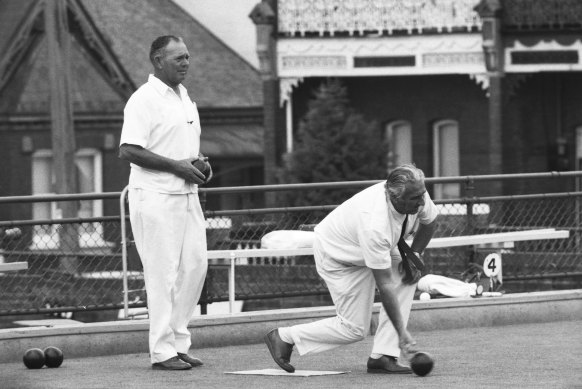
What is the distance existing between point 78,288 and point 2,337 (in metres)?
3.91

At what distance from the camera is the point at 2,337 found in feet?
39.2

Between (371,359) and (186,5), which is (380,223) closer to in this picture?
(371,359)

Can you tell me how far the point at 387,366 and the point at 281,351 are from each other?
0.64 metres

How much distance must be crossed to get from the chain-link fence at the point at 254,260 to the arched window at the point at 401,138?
1547cm

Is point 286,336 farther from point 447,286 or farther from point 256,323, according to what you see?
point 447,286

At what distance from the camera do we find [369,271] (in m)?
11.0

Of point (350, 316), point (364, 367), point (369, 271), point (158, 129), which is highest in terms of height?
point (158, 129)

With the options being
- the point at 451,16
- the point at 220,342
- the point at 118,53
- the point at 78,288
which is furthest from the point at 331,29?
the point at 220,342

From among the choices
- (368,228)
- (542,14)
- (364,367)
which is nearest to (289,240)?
(364,367)

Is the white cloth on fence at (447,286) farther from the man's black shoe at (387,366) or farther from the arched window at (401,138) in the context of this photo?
the arched window at (401,138)

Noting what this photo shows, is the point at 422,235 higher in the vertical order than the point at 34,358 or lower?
higher

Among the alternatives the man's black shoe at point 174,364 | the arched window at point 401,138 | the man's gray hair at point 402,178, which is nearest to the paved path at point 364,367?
the man's black shoe at point 174,364

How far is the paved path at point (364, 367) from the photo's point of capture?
10617 mm

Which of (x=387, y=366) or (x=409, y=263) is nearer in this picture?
(x=409, y=263)
